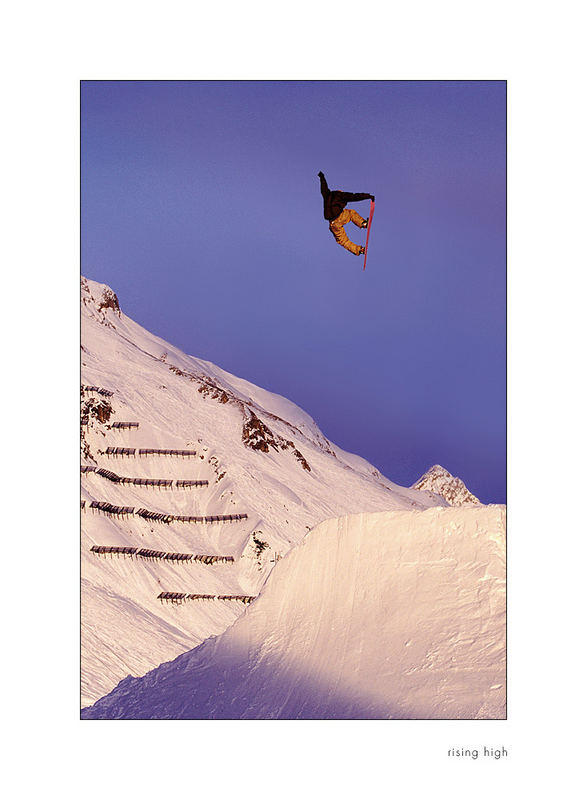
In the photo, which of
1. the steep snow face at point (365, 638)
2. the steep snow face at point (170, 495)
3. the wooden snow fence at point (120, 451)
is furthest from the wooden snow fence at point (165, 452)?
the steep snow face at point (365, 638)

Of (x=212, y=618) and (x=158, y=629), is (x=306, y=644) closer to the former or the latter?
(x=158, y=629)

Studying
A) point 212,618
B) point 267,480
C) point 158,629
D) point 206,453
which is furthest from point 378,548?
point 267,480

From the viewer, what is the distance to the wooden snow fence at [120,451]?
163ft

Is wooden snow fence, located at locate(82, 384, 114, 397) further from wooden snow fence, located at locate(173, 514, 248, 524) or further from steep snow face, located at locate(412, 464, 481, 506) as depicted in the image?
steep snow face, located at locate(412, 464, 481, 506)

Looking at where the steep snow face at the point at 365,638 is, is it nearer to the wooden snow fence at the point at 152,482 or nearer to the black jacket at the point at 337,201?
the black jacket at the point at 337,201

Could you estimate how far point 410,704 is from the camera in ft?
44.1

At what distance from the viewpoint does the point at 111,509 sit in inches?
1762

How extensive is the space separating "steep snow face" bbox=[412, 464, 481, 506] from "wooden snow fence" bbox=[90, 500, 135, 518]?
55.9m

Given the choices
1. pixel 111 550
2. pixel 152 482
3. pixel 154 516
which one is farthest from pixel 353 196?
pixel 152 482

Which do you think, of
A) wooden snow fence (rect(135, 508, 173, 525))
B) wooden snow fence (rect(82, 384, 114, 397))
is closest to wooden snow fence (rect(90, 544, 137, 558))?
wooden snow fence (rect(135, 508, 173, 525))

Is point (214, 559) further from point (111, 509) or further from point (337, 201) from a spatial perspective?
point (337, 201)

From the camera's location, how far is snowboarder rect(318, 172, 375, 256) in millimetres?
16641

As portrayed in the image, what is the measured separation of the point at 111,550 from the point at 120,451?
9.34m
